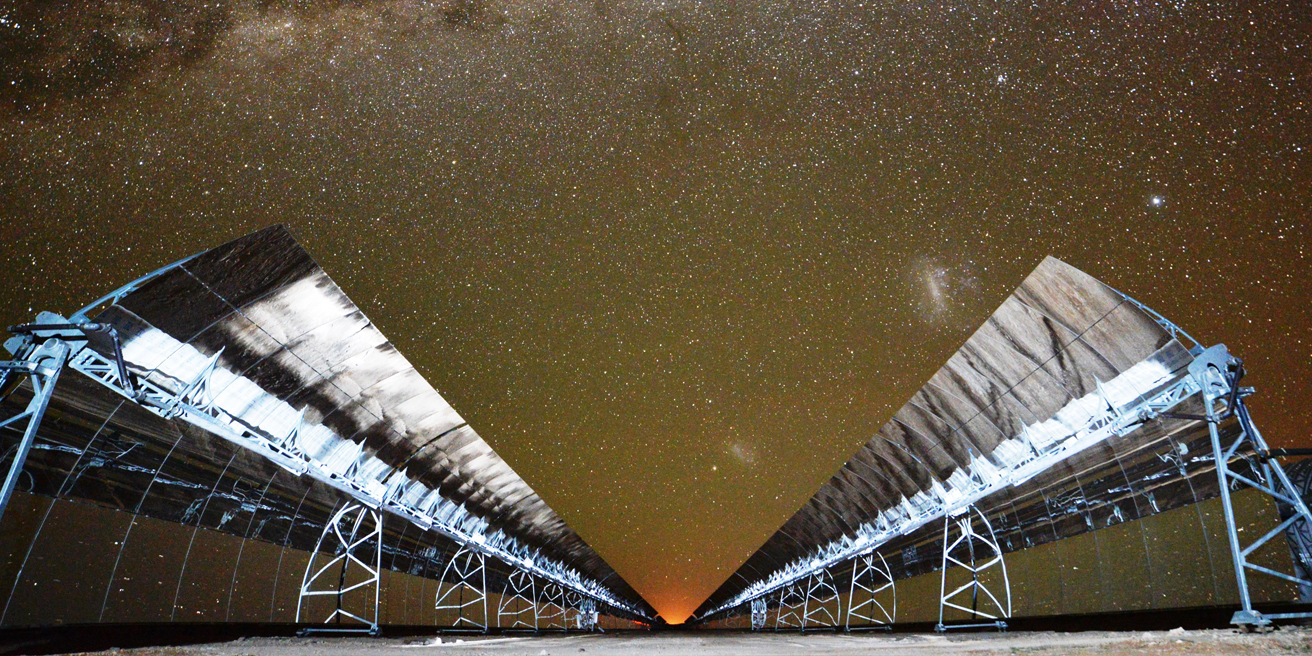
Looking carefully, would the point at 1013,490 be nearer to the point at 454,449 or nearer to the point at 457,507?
the point at 454,449

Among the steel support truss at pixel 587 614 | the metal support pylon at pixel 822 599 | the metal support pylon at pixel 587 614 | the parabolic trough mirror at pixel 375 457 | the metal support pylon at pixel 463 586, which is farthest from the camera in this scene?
the metal support pylon at pixel 587 614

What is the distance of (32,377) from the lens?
8.30 meters

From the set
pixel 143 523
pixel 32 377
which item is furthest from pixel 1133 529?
pixel 143 523

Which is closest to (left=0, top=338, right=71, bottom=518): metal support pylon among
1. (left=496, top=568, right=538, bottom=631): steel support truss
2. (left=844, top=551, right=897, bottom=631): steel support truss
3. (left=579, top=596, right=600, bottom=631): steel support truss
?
(left=844, top=551, right=897, bottom=631): steel support truss

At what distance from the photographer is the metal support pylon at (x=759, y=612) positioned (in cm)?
5000

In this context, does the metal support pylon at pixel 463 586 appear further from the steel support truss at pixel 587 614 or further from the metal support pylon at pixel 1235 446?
the metal support pylon at pixel 1235 446

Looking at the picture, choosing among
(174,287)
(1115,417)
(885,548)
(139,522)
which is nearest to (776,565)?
(885,548)

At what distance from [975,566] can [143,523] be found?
18.3m

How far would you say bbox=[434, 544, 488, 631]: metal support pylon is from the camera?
25.3 m

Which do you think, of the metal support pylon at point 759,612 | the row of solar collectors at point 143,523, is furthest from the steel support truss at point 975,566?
the metal support pylon at point 759,612

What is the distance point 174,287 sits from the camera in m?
9.38

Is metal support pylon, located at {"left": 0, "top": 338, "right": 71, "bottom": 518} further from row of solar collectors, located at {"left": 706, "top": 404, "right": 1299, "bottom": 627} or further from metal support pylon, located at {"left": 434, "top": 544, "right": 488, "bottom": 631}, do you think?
metal support pylon, located at {"left": 434, "top": 544, "right": 488, "bottom": 631}

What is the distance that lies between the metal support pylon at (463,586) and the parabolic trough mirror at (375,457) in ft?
15.6

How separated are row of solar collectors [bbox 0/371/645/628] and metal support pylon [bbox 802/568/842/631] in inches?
863
